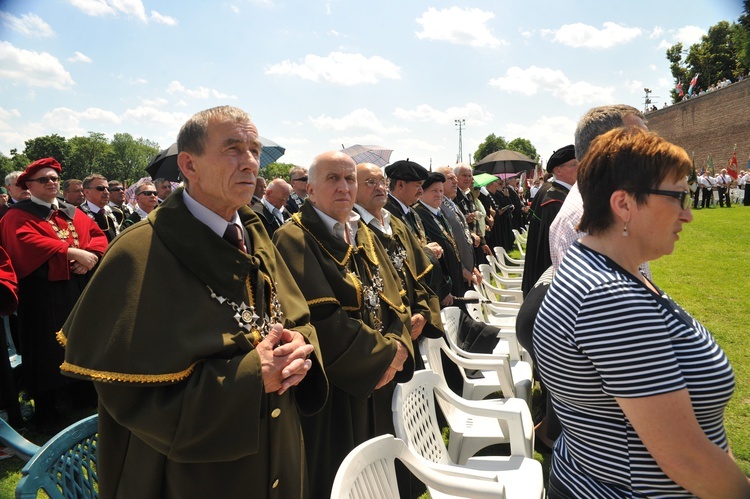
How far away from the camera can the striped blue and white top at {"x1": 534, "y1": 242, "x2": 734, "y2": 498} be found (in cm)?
143

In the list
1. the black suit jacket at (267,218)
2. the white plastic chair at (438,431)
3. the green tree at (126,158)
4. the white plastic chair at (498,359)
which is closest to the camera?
the white plastic chair at (438,431)

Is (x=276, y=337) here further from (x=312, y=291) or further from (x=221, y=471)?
(x=312, y=291)

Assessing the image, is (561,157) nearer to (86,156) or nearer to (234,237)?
(234,237)

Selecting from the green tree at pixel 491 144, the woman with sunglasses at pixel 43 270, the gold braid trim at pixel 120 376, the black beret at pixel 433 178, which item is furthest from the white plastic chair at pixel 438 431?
the green tree at pixel 491 144

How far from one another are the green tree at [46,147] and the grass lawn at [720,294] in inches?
3958

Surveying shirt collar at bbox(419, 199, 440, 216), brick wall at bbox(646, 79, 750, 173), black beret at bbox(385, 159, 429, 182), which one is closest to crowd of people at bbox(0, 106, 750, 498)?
black beret at bbox(385, 159, 429, 182)

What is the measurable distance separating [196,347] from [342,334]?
3.77ft

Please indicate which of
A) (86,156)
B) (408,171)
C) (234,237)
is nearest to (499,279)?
(408,171)

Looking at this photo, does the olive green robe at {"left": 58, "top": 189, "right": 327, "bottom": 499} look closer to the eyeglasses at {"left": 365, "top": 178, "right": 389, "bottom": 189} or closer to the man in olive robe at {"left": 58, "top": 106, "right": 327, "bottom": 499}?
the man in olive robe at {"left": 58, "top": 106, "right": 327, "bottom": 499}

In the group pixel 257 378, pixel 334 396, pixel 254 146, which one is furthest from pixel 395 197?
pixel 257 378

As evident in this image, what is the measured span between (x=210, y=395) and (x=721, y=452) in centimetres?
158

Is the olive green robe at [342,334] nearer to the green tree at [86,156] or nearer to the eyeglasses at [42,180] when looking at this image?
the eyeglasses at [42,180]

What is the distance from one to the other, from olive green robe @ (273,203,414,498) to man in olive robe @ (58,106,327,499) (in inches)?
24.8

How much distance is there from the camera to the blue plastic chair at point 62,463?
1858 millimetres
